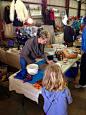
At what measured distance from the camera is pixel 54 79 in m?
1.14

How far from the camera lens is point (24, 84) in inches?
60.7

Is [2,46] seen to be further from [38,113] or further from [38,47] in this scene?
[38,113]

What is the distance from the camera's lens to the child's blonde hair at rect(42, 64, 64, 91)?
114 cm

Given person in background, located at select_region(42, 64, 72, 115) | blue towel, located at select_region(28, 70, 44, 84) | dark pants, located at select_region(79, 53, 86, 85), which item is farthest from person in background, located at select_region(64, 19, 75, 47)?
person in background, located at select_region(42, 64, 72, 115)

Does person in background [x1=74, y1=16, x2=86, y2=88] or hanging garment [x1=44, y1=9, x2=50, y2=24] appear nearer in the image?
person in background [x1=74, y1=16, x2=86, y2=88]

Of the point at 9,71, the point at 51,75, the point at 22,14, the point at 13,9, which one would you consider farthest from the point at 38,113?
the point at 13,9

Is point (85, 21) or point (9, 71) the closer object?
point (85, 21)

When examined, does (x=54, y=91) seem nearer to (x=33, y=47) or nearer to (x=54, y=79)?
(x=54, y=79)

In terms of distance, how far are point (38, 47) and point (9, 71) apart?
5.99 feet

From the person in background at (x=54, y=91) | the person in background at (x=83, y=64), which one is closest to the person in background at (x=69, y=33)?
the person in background at (x=83, y=64)

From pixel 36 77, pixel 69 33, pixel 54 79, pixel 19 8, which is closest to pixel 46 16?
pixel 69 33

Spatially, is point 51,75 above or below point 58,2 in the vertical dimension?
below

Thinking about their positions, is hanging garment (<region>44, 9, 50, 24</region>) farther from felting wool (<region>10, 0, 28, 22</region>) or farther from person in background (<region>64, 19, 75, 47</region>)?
felting wool (<region>10, 0, 28, 22</region>)

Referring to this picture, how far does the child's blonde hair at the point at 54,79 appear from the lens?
1.14 meters
